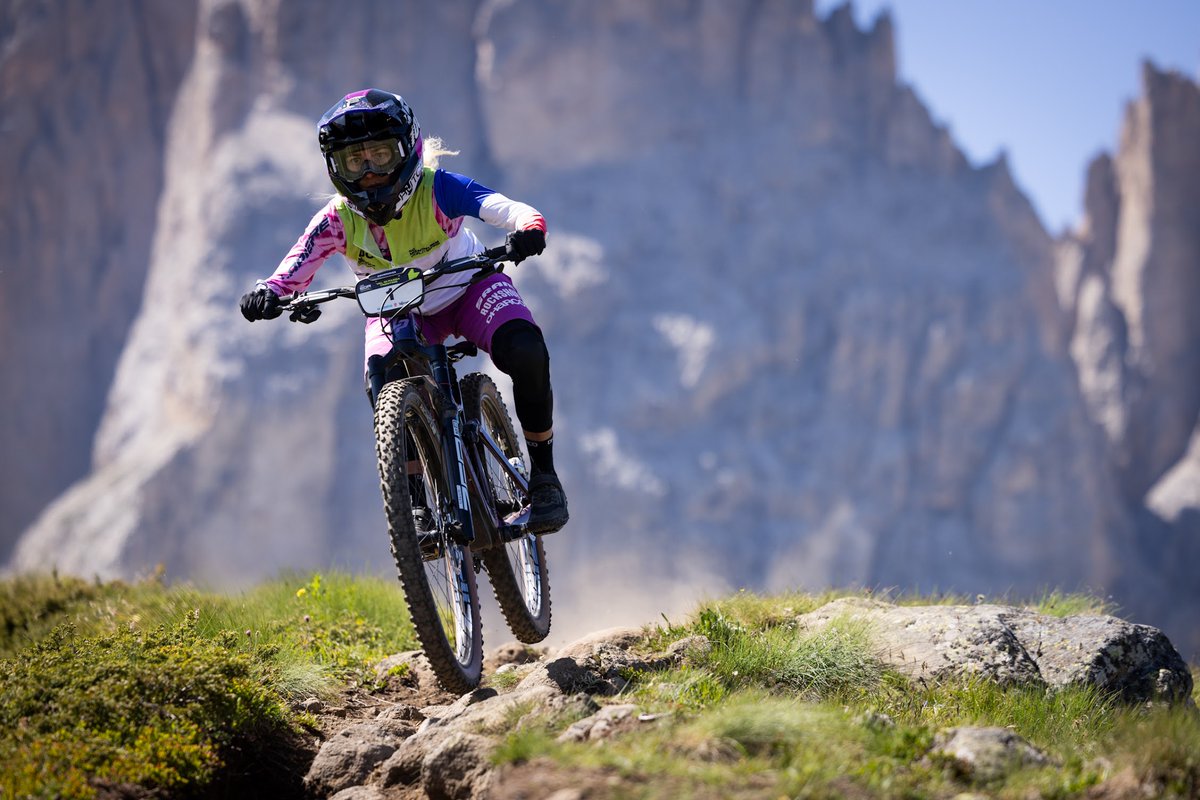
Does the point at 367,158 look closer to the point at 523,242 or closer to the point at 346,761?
the point at 523,242

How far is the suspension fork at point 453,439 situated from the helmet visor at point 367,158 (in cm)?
93

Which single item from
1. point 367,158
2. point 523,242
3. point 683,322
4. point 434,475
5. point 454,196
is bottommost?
point 434,475

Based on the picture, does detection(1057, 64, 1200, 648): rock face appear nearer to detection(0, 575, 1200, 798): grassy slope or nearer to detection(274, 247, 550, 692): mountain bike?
detection(0, 575, 1200, 798): grassy slope

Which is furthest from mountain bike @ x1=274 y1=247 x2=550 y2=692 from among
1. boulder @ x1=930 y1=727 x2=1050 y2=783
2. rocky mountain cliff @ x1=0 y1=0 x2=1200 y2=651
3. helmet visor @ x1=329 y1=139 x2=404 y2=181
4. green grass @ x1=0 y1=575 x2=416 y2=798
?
rocky mountain cliff @ x1=0 y1=0 x2=1200 y2=651

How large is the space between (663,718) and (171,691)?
2.08m

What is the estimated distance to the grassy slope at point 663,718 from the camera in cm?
348

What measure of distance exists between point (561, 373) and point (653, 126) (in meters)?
16.6

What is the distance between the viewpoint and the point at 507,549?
19.9 feet

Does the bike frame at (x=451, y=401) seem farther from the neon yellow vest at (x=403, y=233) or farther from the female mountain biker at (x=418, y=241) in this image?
the neon yellow vest at (x=403, y=233)

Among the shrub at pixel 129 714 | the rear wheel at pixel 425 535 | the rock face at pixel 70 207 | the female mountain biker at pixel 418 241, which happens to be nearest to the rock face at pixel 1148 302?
the rock face at pixel 70 207

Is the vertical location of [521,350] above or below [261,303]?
below

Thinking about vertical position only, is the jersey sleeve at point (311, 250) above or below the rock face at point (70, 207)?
below

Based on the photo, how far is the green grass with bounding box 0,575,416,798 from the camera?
388 cm

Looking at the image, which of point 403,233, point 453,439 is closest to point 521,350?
point 453,439
